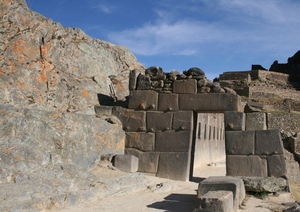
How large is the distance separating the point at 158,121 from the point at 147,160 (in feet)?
3.38

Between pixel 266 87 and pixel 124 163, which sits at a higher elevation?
pixel 266 87

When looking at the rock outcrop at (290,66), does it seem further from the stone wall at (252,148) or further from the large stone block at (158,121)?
the large stone block at (158,121)

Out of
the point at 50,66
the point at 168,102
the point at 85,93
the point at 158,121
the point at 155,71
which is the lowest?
the point at 158,121

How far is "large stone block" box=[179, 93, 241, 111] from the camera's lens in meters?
9.01

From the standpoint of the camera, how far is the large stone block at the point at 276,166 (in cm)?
827

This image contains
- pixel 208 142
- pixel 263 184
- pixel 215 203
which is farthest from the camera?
pixel 208 142

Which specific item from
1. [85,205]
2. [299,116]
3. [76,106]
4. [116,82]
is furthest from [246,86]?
[85,205]

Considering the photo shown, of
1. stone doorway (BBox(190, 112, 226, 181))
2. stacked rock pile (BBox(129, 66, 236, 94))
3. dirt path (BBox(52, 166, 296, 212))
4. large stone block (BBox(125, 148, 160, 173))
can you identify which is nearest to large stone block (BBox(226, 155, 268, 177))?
dirt path (BBox(52, 166, 296, 212))

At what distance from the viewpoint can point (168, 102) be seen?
958 centimetres

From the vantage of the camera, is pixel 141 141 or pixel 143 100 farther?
pixel 143 100

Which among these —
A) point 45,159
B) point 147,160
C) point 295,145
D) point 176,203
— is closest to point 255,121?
point 147,160

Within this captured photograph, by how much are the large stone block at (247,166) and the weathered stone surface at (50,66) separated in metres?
3.72

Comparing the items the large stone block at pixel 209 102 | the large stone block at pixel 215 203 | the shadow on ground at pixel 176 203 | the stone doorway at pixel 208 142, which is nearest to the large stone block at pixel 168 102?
the large stone block at pixel 209 102

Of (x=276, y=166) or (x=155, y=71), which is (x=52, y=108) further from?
(x=276, y=166)
